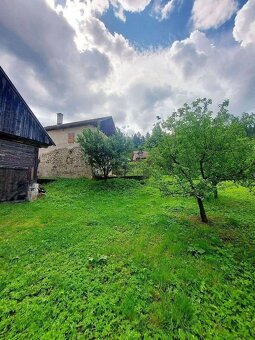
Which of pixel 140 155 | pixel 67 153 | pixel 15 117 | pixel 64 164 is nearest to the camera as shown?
pixel 15 117

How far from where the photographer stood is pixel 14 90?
12055 millimetres

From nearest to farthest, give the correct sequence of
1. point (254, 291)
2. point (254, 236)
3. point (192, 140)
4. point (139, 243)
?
point (254, 291), point (139, 243), point (254, 236), point (192, 140)

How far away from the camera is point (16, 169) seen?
40.7 feet

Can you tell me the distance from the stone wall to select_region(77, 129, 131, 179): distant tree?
13.0 ft

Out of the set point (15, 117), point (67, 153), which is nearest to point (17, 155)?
point (15, 117)

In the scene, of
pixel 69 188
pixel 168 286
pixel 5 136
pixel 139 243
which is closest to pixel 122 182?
pixel 69 188

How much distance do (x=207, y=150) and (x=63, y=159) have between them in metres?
19.0

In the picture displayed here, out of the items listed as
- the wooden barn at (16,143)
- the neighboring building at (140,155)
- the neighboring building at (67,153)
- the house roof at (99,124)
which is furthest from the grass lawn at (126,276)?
the house roof at (99,124)

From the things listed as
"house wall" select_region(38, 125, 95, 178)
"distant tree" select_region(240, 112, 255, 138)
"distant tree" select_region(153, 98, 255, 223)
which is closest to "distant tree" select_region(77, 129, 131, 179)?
"house wall" select_region(38, 125, 95, 178)

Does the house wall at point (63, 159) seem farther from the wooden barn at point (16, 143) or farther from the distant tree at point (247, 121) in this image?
the distant tree at point (247, 121)

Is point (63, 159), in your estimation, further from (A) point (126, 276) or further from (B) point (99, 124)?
(A) point (126, 276)

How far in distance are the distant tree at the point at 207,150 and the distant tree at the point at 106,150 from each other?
29.8 ft

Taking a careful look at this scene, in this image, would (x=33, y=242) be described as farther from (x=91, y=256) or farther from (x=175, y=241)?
(x=175, y=241)

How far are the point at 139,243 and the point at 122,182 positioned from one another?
36.6 ft
